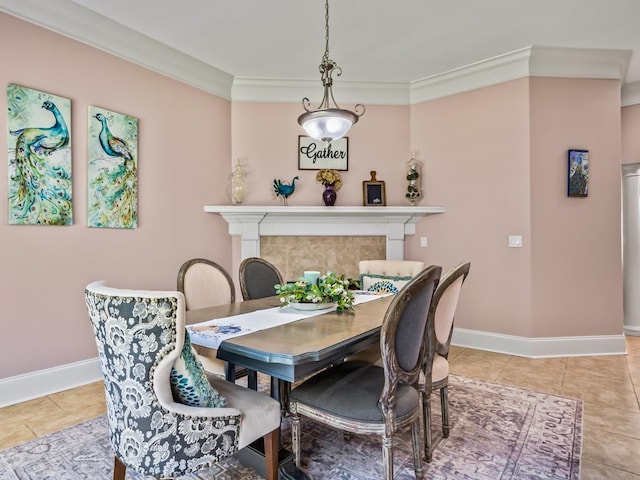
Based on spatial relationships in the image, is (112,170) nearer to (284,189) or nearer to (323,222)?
(284,189)

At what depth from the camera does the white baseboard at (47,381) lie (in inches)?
101

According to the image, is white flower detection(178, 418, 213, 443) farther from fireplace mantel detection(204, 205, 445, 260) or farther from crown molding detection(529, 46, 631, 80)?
crown molding detection(529, 46, 631, 80)

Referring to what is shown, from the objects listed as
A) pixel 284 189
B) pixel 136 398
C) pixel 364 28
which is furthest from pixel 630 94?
pixel 136 398

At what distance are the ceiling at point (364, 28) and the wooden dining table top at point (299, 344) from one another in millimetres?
2345

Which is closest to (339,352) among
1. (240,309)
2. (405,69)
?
(240,309)

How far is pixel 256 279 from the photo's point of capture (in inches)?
114

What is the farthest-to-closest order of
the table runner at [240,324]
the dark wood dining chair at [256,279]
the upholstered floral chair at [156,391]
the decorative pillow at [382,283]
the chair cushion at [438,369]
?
the decorative pillow at [382,283] < the dark wood dining chair at [256,279] < the chair cushion at [438,369] < the table runner at [240,324] < the upholstered floral chair at [156,391]

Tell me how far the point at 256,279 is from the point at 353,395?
149 cm

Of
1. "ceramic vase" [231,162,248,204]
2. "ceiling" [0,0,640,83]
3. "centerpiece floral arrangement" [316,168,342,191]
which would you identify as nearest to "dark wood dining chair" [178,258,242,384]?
"ceramic vase" [231,162,248,204]

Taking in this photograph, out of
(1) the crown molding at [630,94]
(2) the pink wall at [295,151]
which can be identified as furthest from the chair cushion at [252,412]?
(1) the crown molding at [630,94]

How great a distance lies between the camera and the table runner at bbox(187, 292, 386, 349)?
1622 mm

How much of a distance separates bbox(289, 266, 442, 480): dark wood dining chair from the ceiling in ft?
7.82

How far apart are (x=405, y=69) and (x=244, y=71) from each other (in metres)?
1.70

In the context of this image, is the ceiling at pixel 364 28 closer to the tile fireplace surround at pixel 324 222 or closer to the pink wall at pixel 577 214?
the pink wall at pixel 577 214
